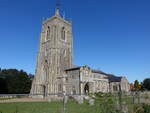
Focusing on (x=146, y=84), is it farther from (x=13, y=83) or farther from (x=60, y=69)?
(x=13, y=83)

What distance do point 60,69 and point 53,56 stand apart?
13.7 feet

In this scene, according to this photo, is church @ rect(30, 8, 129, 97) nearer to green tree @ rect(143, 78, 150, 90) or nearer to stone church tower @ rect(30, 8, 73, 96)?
stone church tower @ rect(30, 8, 73, 96)

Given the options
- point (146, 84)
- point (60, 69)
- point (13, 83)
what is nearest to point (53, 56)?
point (60, 69)

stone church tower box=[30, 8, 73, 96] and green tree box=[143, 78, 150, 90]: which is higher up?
stone church tower box=[30, 8, 73, 96]

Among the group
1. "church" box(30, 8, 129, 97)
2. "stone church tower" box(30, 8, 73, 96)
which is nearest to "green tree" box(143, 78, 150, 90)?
"church" box(30, 8, 129, 97)

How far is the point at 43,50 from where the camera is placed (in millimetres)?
44156

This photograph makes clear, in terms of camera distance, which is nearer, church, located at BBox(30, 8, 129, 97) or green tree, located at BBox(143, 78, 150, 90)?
church, located at BBox(30, 8, 129, 97)

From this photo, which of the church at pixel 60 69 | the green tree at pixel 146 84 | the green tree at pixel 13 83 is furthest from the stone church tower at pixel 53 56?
the green tree at pixel 146 84

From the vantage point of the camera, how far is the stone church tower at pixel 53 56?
3788 centimetres

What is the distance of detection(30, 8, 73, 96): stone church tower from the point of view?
3788 centimetres

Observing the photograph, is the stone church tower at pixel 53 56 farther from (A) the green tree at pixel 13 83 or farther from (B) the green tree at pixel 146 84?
(B) the green tree at pixel 146 84

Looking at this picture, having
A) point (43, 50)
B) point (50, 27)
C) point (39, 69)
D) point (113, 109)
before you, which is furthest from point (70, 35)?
point (113, 109)

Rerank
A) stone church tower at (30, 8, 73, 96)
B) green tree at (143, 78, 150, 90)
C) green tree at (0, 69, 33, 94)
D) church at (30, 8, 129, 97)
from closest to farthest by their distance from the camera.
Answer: church at (30, 8, 129, 97) < stone church tower at (30, 8, 73, 96) < green tree at (0, 69, 33, 94) < green tree at (143, 78, 150, 90)

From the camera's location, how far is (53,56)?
1563 inches
